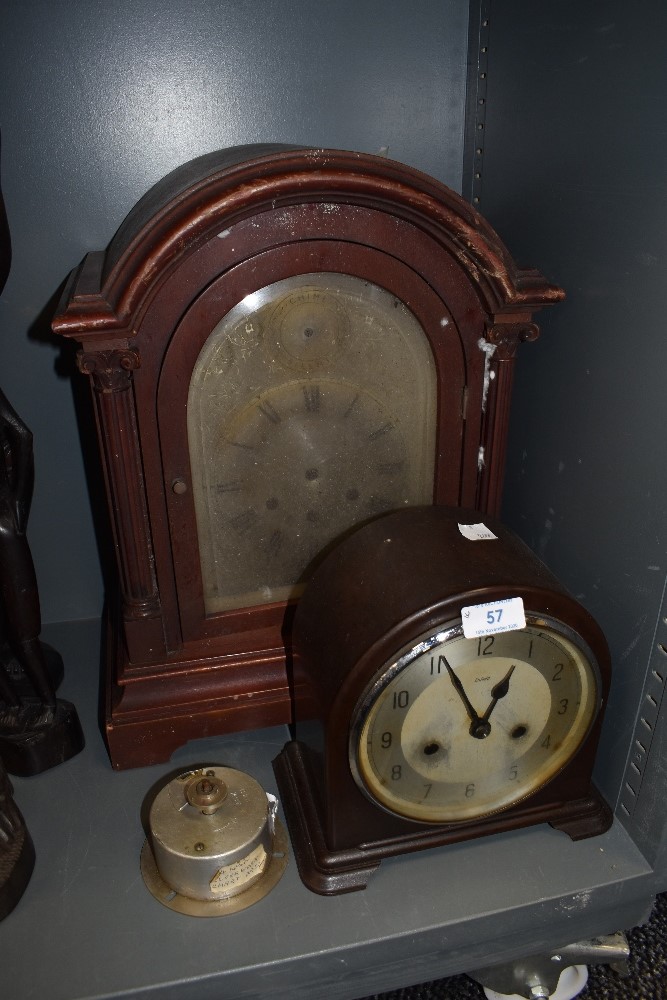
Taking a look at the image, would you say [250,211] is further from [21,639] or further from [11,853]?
[11,853]

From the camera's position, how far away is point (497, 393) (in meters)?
1.05

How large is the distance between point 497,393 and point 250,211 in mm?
403

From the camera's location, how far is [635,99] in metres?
0.85

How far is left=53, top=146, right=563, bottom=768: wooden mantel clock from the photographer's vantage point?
0.89 m

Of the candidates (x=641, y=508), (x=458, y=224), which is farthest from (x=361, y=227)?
(x=641, y=508)

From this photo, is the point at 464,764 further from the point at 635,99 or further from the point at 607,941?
the point at 635,99

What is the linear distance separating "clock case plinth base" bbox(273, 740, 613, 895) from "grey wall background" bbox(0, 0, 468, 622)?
0.77m

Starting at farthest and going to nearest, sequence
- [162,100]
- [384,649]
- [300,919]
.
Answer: [162,100] → [300,919] → [384,649]

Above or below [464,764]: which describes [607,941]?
below

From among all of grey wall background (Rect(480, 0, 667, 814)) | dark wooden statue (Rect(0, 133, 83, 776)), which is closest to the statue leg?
dark wooden statue (Rect(0, 133, 83, 776))

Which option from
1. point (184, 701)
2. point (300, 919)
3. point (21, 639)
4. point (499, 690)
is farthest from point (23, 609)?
point (499, 690)

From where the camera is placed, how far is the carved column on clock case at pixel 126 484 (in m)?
0.91

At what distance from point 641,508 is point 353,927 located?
59 cm

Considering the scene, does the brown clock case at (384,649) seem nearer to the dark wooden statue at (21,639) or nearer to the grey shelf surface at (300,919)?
the grey shelf surface at (300,919)
